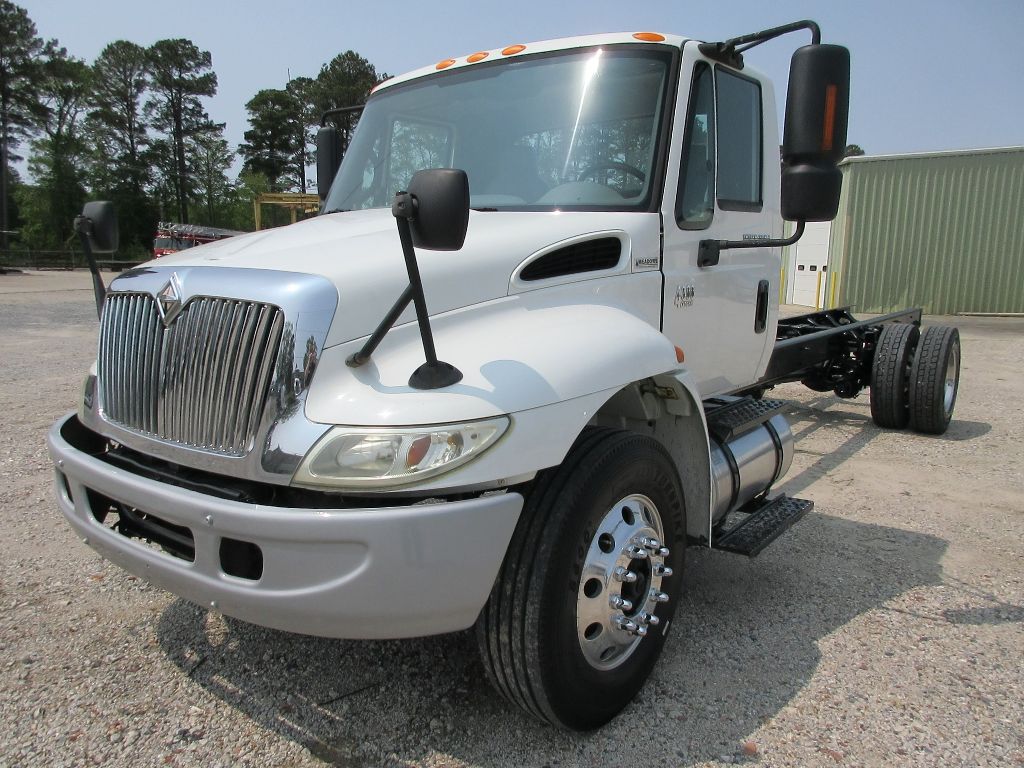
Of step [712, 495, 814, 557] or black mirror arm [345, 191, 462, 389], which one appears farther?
step [712, 495, 814, 557]

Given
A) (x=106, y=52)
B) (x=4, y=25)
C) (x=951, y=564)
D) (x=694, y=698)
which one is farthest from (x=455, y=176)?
(x=106, y=52)

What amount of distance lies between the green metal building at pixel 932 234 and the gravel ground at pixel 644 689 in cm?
1596

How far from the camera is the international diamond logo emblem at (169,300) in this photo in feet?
7.89

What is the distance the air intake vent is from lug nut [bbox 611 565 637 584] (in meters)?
1.00

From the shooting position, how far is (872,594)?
3635 millimetres

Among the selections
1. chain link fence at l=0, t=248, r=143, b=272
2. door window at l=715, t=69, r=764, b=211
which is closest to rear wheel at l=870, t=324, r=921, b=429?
door window at l=715, t=69, r=764, b=211

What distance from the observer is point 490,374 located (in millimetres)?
2195

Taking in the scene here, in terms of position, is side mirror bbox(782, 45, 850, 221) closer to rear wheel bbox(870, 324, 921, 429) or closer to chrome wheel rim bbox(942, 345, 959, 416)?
rear wheel bbox(870, 324, 921, 429)

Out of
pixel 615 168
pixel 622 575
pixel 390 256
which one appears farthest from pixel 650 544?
pixel 615 168

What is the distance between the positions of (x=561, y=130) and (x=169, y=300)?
62.7 inches

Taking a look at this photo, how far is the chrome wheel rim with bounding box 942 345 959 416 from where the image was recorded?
6844 mm

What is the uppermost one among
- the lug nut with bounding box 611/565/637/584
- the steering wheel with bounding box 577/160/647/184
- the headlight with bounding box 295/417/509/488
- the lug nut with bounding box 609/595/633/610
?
the steering wheel with bounding box 577/160/647/184

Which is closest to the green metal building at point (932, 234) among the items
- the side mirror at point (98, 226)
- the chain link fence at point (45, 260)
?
the side mirror at point (98, 226)

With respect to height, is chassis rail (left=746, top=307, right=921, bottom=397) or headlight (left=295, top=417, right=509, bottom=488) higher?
headlight (left=295, top=417, right=509, bottom=488)
